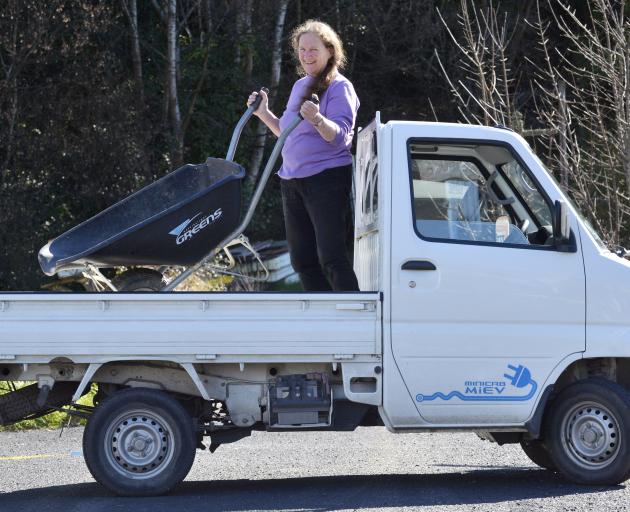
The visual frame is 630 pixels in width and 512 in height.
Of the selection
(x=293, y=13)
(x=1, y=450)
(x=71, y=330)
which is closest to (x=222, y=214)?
(x=71, y=330)

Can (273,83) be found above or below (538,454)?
above

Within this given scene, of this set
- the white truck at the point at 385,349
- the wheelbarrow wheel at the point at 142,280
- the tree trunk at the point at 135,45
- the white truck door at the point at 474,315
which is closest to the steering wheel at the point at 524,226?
the white truck at the point at 385,349

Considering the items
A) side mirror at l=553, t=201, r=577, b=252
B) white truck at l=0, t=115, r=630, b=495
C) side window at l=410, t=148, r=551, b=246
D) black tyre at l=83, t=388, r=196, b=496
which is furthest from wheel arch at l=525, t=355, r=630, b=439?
black tyre at l=83, t=388, r=196, b=496

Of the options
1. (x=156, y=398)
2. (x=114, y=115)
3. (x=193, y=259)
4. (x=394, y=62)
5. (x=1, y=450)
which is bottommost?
(x=1, y=450)

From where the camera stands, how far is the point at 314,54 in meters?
7.40

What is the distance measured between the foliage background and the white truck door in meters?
9.59

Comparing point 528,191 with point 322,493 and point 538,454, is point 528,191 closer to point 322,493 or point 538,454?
point 538,454

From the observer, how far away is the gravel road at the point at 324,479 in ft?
21.5

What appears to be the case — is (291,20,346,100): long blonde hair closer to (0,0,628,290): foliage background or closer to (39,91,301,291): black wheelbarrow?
(39,91,301,291): black wheelbarrow

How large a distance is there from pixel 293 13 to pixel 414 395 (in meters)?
17.0

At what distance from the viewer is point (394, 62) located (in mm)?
23469

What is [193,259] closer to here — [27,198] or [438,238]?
[438,238]

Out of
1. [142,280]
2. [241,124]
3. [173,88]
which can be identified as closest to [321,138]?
[241,124]

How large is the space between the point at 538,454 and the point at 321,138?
8.11 feet
